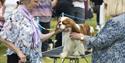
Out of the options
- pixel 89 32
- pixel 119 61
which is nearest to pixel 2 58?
pixel 89 32

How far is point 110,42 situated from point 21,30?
126 cm

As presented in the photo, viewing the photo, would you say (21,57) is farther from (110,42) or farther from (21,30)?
(110,42)

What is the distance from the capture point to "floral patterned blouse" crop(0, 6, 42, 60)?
5656mm

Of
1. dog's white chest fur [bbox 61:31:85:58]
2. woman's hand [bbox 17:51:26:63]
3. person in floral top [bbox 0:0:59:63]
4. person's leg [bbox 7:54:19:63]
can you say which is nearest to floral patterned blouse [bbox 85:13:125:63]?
woman's hand [bbox 17:51:26:63]

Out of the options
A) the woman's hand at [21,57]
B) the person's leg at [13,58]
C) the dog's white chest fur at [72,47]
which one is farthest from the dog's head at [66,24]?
the woman's hand at [21,57]

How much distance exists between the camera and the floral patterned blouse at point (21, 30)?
18.6 feet

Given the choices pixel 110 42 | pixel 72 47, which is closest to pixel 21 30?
pixel 110 42

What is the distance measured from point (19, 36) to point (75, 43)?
241 centimetres

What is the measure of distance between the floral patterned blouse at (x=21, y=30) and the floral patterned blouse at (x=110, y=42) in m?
0.90

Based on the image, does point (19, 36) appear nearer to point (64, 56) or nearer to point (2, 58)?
point (64, 56)

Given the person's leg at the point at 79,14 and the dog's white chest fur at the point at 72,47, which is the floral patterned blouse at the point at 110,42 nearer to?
the dog's white chest fur at the point at 72,47

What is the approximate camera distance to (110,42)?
4.77 metres

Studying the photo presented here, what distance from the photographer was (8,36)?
5695 mm

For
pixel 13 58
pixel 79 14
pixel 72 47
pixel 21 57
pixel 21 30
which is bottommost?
pixel 72 47
